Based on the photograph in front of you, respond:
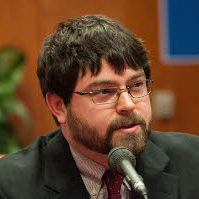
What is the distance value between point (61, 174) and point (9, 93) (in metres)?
1.51

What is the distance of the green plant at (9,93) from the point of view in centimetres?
326

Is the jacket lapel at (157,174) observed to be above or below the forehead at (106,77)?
below

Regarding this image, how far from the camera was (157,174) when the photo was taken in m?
1.86

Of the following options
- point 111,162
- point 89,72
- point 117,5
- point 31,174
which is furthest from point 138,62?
point 117,5

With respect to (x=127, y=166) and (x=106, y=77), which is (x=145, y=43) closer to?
(x=106, y=77)

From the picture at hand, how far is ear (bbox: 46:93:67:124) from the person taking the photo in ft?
6.25

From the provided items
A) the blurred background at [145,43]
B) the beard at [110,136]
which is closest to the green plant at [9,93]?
the blurred background at [145,43]

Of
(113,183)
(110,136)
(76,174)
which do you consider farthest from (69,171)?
(110,136)

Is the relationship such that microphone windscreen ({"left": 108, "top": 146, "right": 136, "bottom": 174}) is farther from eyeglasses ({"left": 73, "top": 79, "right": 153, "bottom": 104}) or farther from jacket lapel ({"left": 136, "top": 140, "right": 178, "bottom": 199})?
jacket lapel ({"left": 136, "top": 140, "right": 178, "bottom": 199})

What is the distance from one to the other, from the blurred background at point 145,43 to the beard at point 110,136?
1677 millimetres

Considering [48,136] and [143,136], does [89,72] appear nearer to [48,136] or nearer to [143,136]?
[143,136]

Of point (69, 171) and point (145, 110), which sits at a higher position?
point (145, 110)

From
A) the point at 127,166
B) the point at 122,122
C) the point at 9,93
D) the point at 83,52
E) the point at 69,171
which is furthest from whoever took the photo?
the point at 9,93

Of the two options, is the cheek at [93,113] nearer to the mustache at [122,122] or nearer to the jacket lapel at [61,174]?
the mustache at [122,122]
